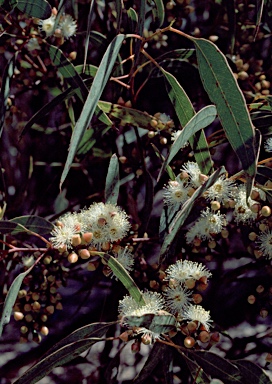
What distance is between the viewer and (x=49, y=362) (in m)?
0.93

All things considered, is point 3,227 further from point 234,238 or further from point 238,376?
point 234,238

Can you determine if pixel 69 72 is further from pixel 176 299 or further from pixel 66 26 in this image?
pixel 176 299

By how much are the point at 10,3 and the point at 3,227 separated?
43cm

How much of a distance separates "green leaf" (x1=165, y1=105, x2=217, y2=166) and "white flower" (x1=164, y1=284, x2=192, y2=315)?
9.7 inches

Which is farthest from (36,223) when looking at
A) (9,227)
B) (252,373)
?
(252,373)

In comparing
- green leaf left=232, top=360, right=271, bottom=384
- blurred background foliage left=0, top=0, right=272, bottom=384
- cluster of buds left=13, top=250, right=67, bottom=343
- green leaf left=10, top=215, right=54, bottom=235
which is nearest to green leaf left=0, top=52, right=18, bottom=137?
blurred background foliage left=0, top=0, right=272, bottom=384

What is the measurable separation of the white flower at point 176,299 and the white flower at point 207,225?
0.36ft

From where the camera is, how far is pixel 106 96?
1.33 m

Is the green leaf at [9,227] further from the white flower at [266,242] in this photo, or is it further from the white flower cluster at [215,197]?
the white flower at [266,242]

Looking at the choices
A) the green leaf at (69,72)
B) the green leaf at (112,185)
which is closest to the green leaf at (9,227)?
the green leaf at (112,185)

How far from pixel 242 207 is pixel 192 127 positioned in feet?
0.60

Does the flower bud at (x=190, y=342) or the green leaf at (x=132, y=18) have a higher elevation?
the green leaf at (x=132, y=18)

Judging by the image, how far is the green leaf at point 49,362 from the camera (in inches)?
36.4

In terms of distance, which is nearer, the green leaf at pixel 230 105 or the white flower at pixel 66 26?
the green leaf at pixel 230 105
